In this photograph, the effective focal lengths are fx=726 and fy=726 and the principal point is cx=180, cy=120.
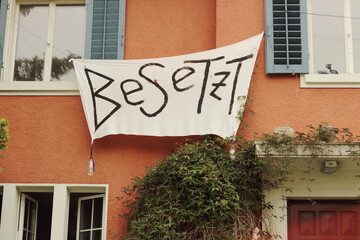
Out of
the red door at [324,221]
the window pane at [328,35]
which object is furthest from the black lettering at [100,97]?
the window pane at [328,35]

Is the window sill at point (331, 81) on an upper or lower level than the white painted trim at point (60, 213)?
upper

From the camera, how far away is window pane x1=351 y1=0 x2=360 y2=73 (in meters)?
9.55

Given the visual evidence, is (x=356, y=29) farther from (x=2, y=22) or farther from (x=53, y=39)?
(x=2, y=22)

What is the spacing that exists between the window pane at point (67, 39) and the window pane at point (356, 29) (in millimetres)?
3715

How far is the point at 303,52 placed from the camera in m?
9.36

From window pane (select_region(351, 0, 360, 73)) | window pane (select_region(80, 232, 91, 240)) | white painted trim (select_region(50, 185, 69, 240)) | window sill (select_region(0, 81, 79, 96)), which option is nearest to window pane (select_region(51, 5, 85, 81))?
window sill (select_region(0, 81, 79, 96))

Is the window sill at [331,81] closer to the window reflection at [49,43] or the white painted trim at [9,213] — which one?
the window reflection at [49,43]

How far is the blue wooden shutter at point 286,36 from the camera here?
927 centimetres

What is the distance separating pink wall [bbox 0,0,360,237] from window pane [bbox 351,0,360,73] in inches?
21.6

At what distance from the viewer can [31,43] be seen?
10.3 metres

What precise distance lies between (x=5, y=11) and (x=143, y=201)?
3496mm

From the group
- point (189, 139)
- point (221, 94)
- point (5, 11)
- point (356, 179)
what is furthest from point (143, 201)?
point (5, 11)

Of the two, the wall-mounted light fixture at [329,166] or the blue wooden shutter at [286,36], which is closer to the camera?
the wall-mounted light fixture at [329,166]

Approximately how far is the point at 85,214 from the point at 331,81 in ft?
11.8
